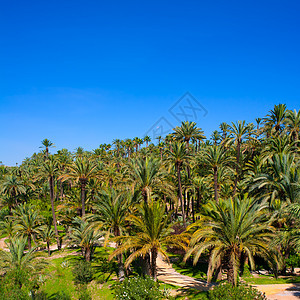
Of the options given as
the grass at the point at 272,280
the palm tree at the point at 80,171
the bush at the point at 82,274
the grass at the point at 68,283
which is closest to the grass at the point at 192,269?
the grass at the point at 272,280

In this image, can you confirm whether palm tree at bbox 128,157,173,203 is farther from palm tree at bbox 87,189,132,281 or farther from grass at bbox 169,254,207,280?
grass at bbox 169,254,207,280

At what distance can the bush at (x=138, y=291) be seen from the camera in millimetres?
16359

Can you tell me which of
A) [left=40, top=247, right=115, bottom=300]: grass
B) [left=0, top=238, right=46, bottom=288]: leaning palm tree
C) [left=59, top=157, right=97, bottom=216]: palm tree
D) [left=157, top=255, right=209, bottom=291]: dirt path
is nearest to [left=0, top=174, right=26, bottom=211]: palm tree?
[left=59, top=157, right=97, bottom=216]: palm tree

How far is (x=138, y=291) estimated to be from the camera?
53.8 feet

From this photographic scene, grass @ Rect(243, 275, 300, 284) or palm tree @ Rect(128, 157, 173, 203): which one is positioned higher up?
palm tree @ Rect(128, 157, 173, 203)

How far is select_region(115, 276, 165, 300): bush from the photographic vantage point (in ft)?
53.7

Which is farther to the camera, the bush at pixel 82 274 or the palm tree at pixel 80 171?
the palm tree at pixel 80 171

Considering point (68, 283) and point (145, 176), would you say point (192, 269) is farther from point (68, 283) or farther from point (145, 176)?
point (68, 283)

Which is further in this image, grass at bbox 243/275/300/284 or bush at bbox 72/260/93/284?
bush at bbox 72/260/93/284

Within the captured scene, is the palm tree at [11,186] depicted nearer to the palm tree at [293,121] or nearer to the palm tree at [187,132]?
the palm tree at [187,132]

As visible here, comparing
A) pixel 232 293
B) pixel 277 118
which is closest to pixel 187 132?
pixel 277 118

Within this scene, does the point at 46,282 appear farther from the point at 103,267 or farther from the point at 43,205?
the point at 43,205

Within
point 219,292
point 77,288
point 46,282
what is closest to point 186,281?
point 219,292

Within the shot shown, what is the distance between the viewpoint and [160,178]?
2805 cm
